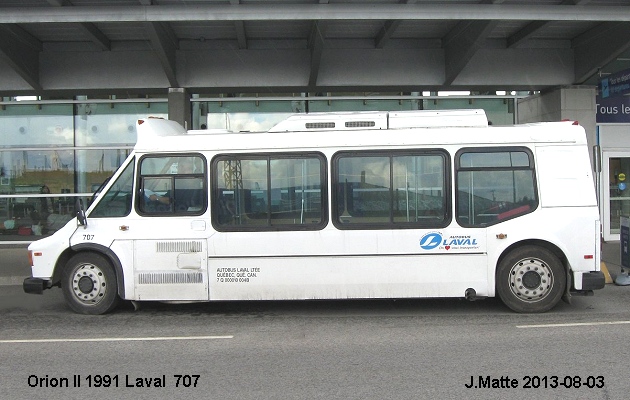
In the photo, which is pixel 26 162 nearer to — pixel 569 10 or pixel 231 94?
pixel 231 94

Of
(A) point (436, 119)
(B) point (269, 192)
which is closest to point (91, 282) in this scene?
(B) point (269, 192)

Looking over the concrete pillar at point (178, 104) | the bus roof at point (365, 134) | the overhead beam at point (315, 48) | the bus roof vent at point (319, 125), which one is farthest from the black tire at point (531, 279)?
the concrete pillar at point (178, 104)

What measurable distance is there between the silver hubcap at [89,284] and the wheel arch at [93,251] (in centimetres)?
22

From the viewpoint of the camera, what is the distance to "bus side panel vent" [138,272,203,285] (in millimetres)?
8094

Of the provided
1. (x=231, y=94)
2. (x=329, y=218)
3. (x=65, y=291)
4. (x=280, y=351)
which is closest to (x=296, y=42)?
(x=231, y=94)

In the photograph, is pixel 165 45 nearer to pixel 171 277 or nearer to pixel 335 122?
pixel 335 122

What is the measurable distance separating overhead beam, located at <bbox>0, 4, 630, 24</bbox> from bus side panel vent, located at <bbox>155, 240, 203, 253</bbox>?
446 cm

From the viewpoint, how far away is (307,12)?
417 inches

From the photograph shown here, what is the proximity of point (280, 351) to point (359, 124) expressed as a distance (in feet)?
11.6

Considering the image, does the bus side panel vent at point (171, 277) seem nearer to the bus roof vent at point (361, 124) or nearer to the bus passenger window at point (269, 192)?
the bus passenger window at point (269, 192)

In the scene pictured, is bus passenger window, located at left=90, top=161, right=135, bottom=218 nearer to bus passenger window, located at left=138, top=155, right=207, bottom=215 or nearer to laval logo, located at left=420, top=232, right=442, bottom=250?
bus passenger window, located at left=138, top=155, right=207, bottom=215

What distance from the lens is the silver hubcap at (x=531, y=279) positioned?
7.96 m

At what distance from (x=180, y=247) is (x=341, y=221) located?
2241 mm

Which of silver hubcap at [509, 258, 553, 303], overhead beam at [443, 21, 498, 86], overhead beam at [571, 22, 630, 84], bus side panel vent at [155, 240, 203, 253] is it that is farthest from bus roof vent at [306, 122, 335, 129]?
overhead beam at [571, 22, 630, 84]
